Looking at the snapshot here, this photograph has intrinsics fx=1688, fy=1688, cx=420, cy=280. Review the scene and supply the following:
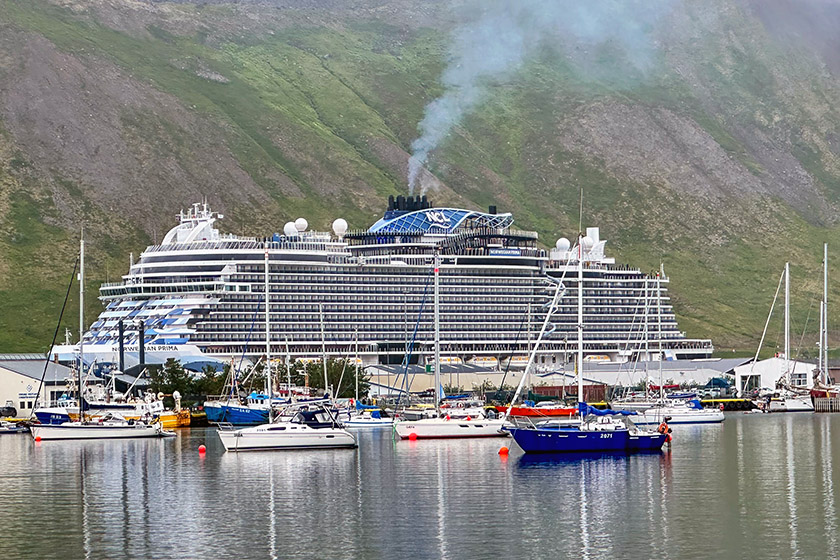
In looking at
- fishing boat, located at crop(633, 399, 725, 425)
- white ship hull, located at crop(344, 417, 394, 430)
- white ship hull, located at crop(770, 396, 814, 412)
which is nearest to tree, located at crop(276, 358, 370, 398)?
white ship hull, located at crop(344, 417, 394, 430)

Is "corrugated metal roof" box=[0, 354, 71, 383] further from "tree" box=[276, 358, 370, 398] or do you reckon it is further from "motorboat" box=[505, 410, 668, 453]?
"motorboat" box=[505, 410, 668, 453]

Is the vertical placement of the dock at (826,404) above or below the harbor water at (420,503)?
above

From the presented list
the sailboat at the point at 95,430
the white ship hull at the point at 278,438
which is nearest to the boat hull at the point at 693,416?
the white ship hull at the point at 278,438

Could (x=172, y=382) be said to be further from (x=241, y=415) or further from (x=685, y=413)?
(x=685, y=413)

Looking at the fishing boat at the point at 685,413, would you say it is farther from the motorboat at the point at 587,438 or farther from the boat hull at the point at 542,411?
the motorboat at the point at 587,438

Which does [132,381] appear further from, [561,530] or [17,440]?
[561,530]

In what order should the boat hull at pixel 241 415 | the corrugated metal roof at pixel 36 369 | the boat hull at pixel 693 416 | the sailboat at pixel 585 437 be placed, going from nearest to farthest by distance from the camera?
the sailboat at pixel 585 437 → the boat hull at pixel 241 415 → the boat hull at pixel 693 416 → the corrugated metal roof at pixel 36 369

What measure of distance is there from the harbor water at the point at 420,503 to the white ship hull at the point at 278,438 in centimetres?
127

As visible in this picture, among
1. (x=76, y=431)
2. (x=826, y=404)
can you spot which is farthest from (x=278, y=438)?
(x=826, y=404)

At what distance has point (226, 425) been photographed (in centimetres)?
12738

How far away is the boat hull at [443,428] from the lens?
10812 centimetres

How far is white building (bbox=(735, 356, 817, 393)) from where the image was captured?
184625 mm

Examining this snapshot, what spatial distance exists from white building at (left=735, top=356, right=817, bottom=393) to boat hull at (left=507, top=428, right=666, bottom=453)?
89120mm

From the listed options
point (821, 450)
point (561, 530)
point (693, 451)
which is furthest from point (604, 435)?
point (561, 530)
